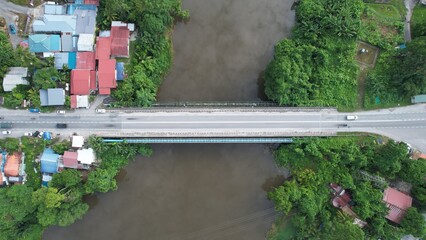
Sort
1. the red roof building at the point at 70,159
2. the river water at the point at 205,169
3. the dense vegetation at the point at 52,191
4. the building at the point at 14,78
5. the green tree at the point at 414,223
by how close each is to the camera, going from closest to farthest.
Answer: the green tree at the point at 414,223 → the dense vegetation at the point at 52,191 → the red roof building at the point at 70,159 → the building at the point at 14,78 → the river water at the point at 205,169

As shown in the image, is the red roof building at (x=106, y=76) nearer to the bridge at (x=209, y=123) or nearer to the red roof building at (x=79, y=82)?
the red roof building at (x=79, y=82)

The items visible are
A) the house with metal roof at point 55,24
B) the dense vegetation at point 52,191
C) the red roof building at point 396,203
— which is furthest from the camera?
the house with metal roof at point 55,24

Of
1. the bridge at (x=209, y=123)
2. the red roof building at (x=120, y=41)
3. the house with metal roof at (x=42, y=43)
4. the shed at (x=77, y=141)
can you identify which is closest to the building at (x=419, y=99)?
the bridge at (x=209, y=123)

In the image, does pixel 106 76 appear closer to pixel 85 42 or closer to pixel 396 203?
pixel 85 42

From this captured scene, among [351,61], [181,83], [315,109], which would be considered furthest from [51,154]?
[351,61]

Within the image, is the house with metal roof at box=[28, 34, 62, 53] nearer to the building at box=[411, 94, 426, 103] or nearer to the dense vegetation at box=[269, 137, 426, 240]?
the dense vegetation at box=[269, 137, 426, 240]
